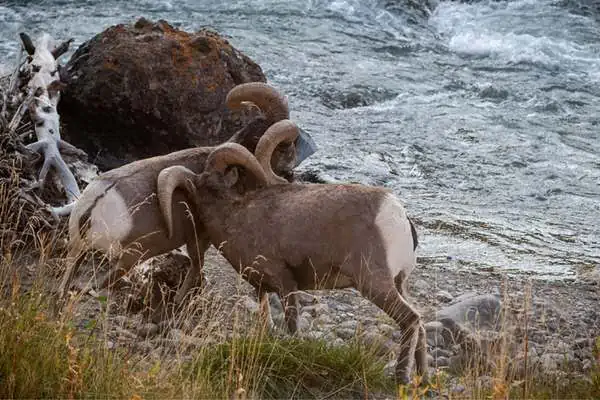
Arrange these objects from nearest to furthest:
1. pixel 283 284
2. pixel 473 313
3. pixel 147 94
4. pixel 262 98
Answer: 1. pixel 283 284
2. pixel 473 313
3. pixel 262 98
4. pixel 147 94

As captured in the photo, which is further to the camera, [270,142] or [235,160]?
[270,142]

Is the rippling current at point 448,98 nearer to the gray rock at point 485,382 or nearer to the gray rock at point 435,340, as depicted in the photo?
the gray rock at point 435,340

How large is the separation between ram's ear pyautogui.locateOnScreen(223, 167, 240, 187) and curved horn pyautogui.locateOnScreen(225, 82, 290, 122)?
817 mm

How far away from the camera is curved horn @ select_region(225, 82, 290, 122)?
8391mm

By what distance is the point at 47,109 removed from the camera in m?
9.98

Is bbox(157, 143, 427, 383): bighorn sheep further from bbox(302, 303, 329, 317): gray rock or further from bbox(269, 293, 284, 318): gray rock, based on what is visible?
bbox(302, 303, 329, 317): gray rock

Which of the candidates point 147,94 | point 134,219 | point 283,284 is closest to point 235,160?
point 134,219

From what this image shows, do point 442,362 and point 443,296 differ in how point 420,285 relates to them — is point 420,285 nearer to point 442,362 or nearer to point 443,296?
point 443,296

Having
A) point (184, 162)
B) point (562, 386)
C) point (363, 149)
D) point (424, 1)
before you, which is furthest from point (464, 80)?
point (562, 386)

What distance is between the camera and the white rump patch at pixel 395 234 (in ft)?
22.9

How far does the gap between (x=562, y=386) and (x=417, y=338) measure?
95cm

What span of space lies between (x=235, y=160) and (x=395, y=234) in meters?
1.38

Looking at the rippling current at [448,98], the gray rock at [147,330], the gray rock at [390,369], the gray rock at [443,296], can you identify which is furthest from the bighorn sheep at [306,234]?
the rippling current at [448,98]

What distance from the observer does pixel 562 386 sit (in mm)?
6586
